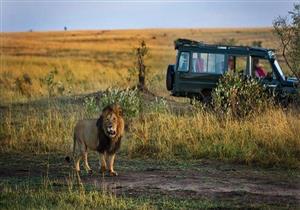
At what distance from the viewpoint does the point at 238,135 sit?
1397 centimetres

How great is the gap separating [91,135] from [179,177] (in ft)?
5.32

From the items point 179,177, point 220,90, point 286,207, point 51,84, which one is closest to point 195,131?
point 220,90

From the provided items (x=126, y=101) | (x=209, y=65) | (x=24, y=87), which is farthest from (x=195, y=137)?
(x=24, y=87)

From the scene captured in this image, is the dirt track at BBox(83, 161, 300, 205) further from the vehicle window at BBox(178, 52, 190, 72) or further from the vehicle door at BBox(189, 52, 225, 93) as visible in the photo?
the vehicle window at BBox(178, 52, 190, 72)

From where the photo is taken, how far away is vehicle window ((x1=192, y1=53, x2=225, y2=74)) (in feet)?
62.0

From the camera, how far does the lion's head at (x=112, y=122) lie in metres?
11.1

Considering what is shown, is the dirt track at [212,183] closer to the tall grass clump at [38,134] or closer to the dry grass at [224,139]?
the dry grass at [224,139]

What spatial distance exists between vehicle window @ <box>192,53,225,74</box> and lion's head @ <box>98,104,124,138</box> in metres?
8.04

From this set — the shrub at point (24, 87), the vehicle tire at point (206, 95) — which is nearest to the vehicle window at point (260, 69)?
the vehicle tire at point (206, 95)

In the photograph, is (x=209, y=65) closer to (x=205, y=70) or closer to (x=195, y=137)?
(x=205, y=70)

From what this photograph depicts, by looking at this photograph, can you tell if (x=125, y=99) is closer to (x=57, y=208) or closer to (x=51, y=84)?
(x=57, y=208)

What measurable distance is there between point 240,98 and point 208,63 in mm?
2814

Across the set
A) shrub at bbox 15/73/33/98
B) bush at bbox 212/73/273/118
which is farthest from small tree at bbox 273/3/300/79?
shrub at bbox 15/73/33/98

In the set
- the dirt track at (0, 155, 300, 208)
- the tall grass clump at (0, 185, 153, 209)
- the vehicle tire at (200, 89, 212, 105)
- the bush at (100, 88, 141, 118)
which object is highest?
the bush at (100, 88, 141, 118)
